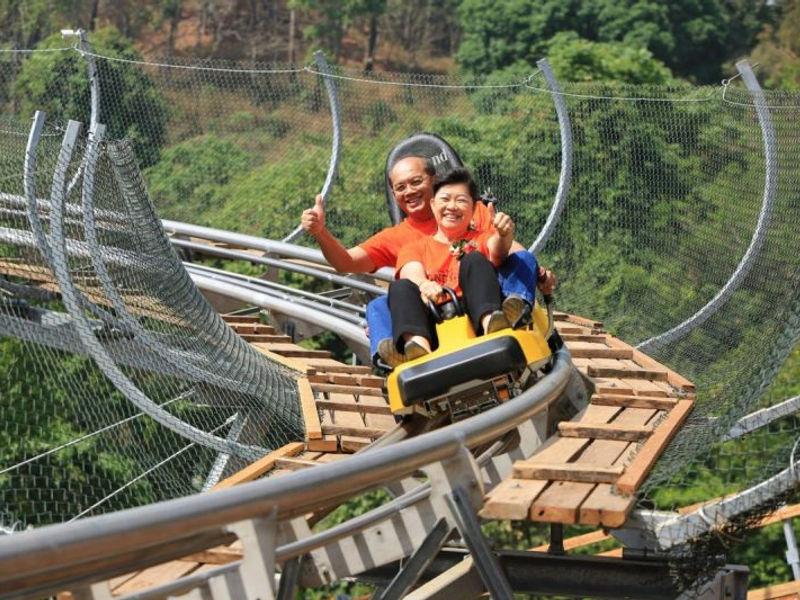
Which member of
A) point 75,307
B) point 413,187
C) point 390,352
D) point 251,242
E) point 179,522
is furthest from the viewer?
point 251,242

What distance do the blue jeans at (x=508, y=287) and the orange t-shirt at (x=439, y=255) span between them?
0.13 m

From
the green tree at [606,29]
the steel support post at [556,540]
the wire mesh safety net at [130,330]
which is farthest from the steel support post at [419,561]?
the green tree at [606,29]

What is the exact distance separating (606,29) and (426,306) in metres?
34.3

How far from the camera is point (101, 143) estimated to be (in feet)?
18.4

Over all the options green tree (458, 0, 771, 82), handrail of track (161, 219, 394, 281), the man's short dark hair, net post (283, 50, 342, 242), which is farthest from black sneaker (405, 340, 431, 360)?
green tree (458, 0, 771, 82)

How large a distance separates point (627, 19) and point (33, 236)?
34.2m

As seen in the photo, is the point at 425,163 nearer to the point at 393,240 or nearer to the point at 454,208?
the point at 393,240

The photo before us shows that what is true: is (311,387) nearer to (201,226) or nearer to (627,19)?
(201,226)

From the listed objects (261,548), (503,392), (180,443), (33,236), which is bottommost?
(180,443)

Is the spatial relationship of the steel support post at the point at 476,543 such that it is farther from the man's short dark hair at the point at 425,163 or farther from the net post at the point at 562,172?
Answer: the net post at the point at 562,172

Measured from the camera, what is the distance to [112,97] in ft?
28.8

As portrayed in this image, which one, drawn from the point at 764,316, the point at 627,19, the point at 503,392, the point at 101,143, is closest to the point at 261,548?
the point at 503,392

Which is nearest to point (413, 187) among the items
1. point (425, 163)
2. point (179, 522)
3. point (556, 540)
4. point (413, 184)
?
point (413, 184)

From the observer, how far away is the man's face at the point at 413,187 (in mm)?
6098
